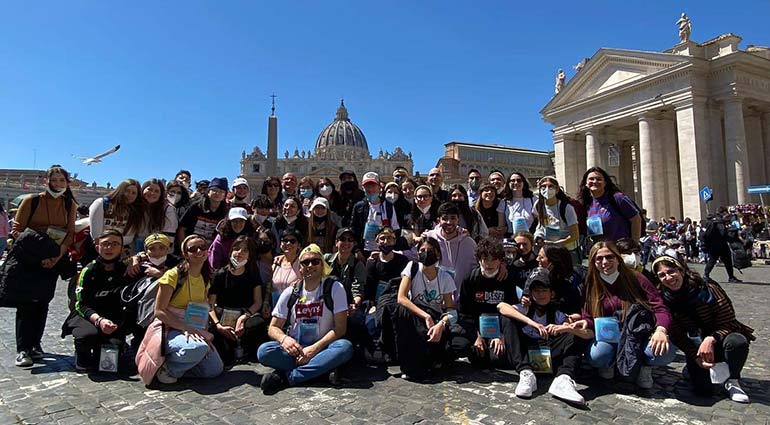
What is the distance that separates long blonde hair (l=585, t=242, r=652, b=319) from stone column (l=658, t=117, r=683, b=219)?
24.9m

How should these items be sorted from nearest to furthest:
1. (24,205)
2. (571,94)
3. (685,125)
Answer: (24,205) → (685,125) → (571,94)

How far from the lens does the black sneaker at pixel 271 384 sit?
148 inches

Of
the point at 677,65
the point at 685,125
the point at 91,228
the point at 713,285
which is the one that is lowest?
the point at 713,285

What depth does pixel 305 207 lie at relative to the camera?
6656 mm

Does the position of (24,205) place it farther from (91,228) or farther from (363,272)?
(363,272)

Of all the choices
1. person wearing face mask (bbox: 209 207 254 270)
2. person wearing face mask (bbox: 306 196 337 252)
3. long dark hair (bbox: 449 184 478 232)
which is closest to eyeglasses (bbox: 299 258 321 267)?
person wearing face mask (bbox: 209 207 254 270)

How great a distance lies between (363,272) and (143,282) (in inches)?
87.3

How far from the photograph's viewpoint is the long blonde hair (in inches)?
151

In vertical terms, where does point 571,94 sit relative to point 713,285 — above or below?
above

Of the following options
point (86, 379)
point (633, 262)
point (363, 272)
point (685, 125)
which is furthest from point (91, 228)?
point (685, 125)

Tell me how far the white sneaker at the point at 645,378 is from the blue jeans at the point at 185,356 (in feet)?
12.1


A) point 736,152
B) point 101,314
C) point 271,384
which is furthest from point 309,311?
point 736,152

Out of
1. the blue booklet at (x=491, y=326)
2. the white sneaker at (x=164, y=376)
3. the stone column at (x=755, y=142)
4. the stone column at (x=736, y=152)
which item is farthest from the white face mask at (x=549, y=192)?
the stone column at (x=755, y=142)

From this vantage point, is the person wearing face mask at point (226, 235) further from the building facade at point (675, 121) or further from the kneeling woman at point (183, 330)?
the building facade at point (675, 121)
